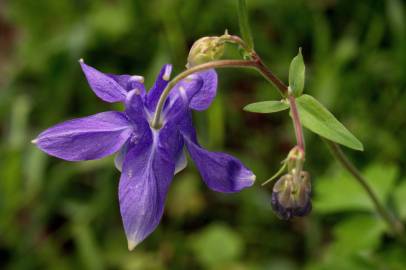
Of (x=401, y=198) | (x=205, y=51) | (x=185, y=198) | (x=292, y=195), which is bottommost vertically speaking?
(x=185, y=198)

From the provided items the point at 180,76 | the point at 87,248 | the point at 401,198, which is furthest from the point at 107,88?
the point at 87,248

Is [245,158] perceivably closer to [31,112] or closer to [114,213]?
[114,213]

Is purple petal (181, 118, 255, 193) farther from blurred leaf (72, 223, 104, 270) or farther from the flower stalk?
blurred leaf (72, 223, 104, 270)

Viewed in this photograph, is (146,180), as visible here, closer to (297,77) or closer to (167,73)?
(167,73)

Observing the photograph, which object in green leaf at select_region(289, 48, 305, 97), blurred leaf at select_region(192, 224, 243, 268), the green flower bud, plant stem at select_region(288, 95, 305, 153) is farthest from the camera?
blurred leaf at select_region(192, 224, 243, 268)

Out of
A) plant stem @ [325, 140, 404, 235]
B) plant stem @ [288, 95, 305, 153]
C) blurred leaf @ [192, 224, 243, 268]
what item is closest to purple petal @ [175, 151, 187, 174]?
plant stem @ [288, 95, 305, 153]

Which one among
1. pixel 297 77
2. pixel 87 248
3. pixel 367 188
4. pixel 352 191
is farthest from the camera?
pixel 87 248
